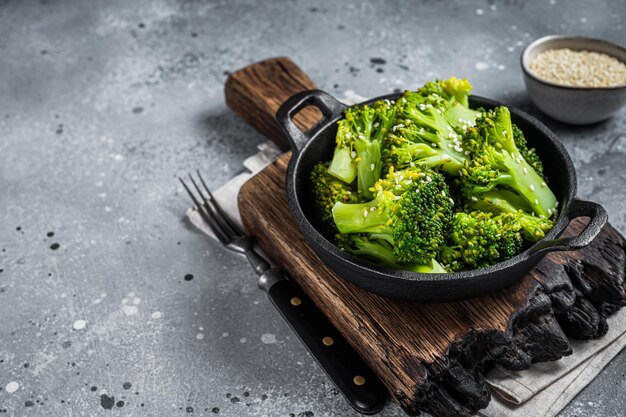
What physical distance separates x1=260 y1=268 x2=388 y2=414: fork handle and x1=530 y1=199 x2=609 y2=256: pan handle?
568 mm

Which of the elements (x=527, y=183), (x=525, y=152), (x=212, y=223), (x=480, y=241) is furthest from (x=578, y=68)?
(x=212, y=223)

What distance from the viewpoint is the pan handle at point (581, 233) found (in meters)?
1.75

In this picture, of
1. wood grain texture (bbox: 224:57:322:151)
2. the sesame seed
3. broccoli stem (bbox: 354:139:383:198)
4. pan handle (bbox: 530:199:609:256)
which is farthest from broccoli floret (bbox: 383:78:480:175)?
the sesame seed

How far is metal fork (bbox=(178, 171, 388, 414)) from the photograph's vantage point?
1944 mm

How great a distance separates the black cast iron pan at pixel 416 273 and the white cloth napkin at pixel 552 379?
0.89 feet

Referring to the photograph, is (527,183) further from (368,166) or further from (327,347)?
(327,347)

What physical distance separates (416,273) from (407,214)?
149mm

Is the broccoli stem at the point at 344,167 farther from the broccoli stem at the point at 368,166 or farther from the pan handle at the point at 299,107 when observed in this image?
the pan handle at the point at 299,107

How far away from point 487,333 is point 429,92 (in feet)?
2.43

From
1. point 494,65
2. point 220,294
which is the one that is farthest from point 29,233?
point 494,65

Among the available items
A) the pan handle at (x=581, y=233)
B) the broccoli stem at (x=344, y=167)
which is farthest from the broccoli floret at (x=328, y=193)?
the pan handle at (x=581, y=233)

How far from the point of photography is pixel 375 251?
6.18ft

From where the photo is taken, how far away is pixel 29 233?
2.57m

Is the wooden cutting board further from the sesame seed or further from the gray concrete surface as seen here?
the sesame seed
